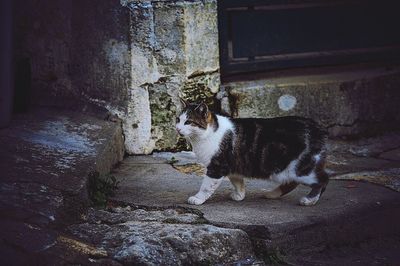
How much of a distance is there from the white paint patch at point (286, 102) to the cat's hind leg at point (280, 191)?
1.27 metres

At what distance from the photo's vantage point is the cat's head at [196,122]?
14.3 feet

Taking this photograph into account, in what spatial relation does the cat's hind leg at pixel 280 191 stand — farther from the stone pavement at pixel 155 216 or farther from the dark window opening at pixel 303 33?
the dark window opening at pixel 303 33

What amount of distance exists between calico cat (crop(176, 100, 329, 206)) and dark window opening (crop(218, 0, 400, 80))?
1.56m

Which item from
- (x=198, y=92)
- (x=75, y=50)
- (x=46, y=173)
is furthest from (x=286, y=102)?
(x=46, y=173)

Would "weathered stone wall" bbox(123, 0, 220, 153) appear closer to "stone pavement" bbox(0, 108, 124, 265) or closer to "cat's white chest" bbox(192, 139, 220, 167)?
"stone pavement" bbox(0, 108, 124, 265)

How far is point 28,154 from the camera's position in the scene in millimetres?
4250

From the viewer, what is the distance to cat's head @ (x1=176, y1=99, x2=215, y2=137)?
14.3ft

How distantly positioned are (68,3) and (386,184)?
2.73 metres

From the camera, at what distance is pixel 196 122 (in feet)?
14.3

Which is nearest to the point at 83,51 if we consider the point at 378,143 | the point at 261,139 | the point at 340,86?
the point at 261,139

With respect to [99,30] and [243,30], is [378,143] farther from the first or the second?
[99,30]

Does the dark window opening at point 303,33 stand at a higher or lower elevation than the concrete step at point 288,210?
higher

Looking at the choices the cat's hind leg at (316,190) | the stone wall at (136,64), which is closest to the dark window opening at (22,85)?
the stone wall at (136,64)

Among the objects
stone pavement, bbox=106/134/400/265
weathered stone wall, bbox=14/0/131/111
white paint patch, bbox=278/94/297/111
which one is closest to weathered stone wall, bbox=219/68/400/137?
white paint patch, bbox=278/94/297/111
